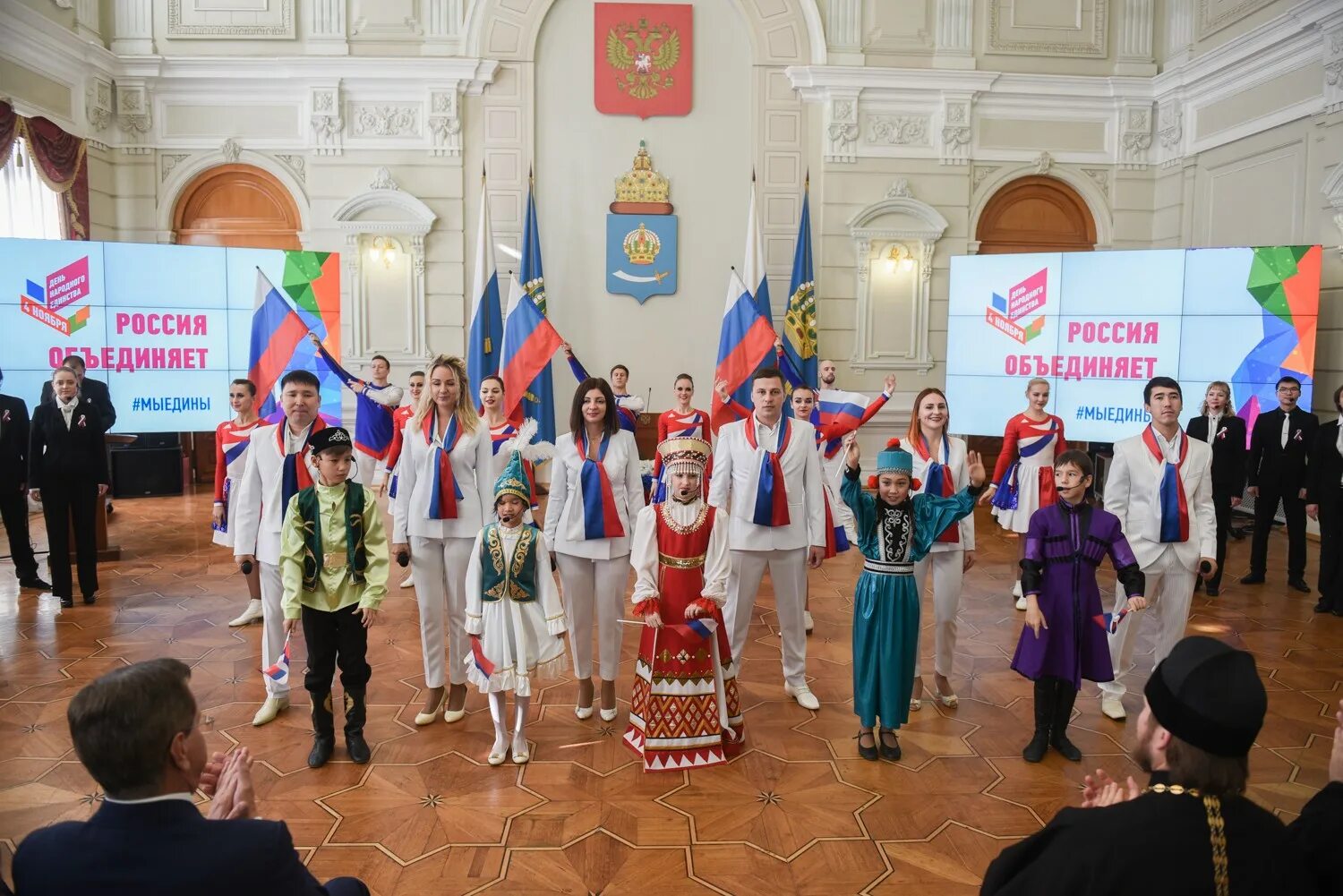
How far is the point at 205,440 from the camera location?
11.4 metres

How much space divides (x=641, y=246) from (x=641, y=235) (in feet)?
0.43

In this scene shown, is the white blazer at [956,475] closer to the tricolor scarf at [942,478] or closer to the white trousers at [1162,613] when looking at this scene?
the tricolor scarf at [942,478]

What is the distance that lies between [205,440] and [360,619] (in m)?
9.09

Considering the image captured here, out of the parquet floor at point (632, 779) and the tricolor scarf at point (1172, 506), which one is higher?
the tricolor scarf at point (1172, 506)

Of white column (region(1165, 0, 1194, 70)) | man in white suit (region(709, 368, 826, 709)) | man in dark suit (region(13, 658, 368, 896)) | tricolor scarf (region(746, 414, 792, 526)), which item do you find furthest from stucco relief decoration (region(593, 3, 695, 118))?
man in dark suit (region(13, 658, 368, 896))

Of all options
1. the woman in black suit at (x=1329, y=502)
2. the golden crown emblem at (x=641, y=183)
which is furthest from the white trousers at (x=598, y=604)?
the golden crown emblem at (x=641, y=183)

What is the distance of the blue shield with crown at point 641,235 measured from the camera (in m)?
10.7

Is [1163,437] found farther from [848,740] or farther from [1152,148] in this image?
[1152,148]

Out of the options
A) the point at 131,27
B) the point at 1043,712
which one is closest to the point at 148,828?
the point at 1043,712

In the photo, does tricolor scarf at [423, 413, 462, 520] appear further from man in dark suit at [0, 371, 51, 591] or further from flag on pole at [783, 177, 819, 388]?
flag on pole at [783, 177, 819, 388]

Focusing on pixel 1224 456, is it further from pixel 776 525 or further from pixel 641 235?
pixel 641 235

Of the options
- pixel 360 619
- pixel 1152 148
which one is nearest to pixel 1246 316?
pixel 1152 148

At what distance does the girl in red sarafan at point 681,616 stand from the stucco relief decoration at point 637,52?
7950mm

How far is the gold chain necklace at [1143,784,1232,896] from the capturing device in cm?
140
